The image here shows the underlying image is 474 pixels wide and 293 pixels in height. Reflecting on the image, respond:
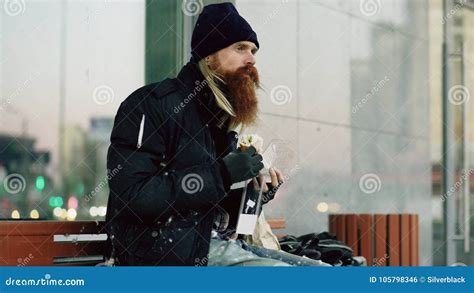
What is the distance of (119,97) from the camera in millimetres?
5359

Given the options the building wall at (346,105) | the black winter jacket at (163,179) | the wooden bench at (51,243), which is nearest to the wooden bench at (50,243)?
the wooden bench at (51,243)

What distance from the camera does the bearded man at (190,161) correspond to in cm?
334

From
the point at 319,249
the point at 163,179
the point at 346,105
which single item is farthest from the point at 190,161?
the point at 346,105

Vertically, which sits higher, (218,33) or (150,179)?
(218,33)

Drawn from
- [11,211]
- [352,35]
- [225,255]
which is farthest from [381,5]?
[225,255]

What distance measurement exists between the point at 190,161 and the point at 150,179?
254mm

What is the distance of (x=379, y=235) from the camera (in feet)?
22.2

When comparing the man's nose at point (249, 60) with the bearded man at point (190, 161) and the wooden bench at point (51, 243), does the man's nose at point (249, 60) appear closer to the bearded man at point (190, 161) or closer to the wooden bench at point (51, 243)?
the bearded man at point (190, 161)

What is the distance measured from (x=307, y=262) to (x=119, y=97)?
6.92 feet

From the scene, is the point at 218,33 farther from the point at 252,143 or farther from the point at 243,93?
the point at 252,143

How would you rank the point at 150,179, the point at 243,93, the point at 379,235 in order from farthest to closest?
the point at 379,235, the point at 243,93, the point at 150,179

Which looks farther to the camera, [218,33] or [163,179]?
[218,33]

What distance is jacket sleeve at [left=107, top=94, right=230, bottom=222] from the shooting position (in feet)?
10.9

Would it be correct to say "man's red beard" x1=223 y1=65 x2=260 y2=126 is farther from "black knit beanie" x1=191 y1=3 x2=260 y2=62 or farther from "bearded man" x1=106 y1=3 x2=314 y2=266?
"black knit beanie" x1=191 y1=3 x2=260 y2=62
